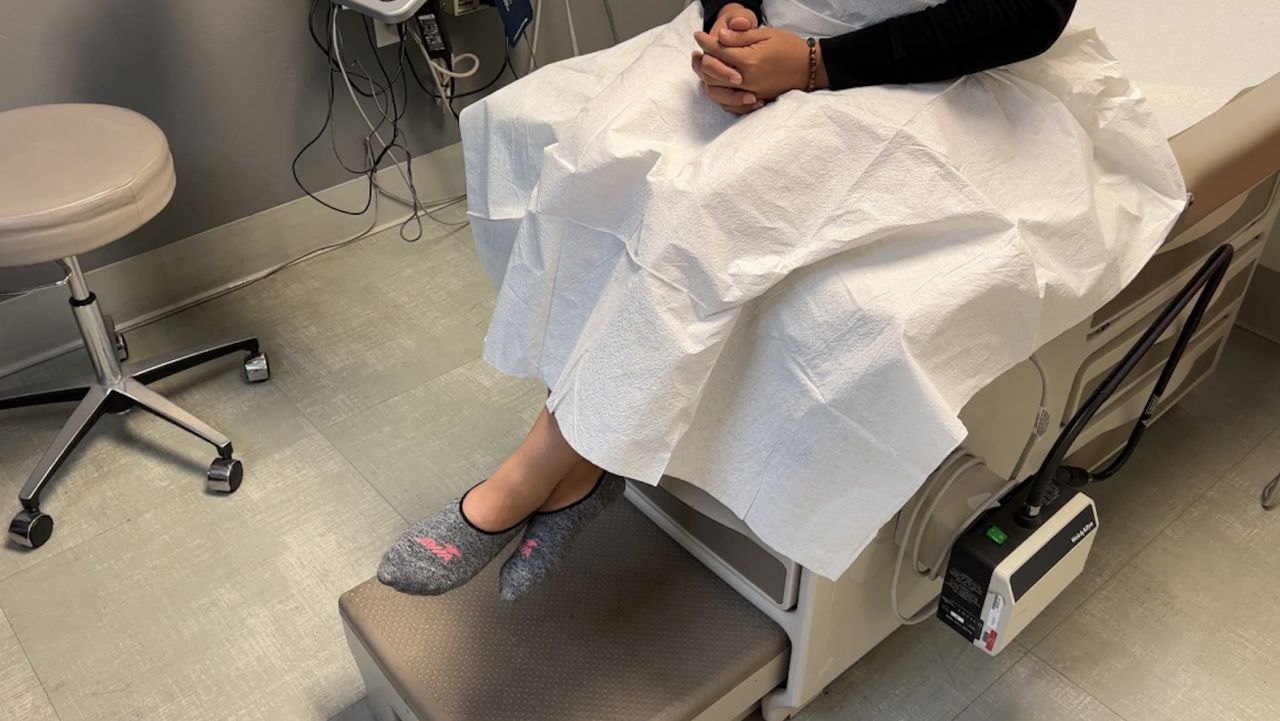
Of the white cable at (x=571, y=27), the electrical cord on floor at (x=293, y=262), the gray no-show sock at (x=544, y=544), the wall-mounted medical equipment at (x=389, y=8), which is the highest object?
the wall-mounted medical equipment at (x=389, y=8)

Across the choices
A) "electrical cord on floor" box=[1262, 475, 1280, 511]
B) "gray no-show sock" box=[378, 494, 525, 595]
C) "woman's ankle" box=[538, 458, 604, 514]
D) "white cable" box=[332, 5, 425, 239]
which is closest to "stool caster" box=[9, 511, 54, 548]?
"gray no-show sock" box=[378, 494, 525, 595]

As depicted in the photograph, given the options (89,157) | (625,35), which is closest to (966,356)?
(89,157)

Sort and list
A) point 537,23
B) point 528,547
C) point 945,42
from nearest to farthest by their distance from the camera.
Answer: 1. point 945,42
2. point 528,547
3. point 537,23

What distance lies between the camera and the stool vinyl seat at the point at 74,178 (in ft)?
4.91

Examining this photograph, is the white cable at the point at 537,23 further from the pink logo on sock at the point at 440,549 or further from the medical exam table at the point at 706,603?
the pink logo on sock at the point at 440,549

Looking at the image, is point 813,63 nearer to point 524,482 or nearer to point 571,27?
point 524,482

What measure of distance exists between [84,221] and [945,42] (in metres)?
1.24

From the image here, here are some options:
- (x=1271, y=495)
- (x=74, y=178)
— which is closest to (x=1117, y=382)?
(x=1271, y=495)

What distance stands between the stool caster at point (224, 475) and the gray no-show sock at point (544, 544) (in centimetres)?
79

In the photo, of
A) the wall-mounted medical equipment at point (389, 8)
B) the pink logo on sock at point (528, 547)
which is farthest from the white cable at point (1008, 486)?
the wall-mounted medical equipment at point (389, 8)

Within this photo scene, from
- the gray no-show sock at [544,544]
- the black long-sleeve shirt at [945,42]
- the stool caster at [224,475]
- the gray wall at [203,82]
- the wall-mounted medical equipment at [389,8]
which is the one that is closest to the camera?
the black long-sleeve shirt at [945,42]

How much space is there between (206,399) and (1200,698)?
174 cm

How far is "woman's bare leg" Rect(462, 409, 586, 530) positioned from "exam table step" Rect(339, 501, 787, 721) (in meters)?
0.19

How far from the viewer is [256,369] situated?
197 cm
